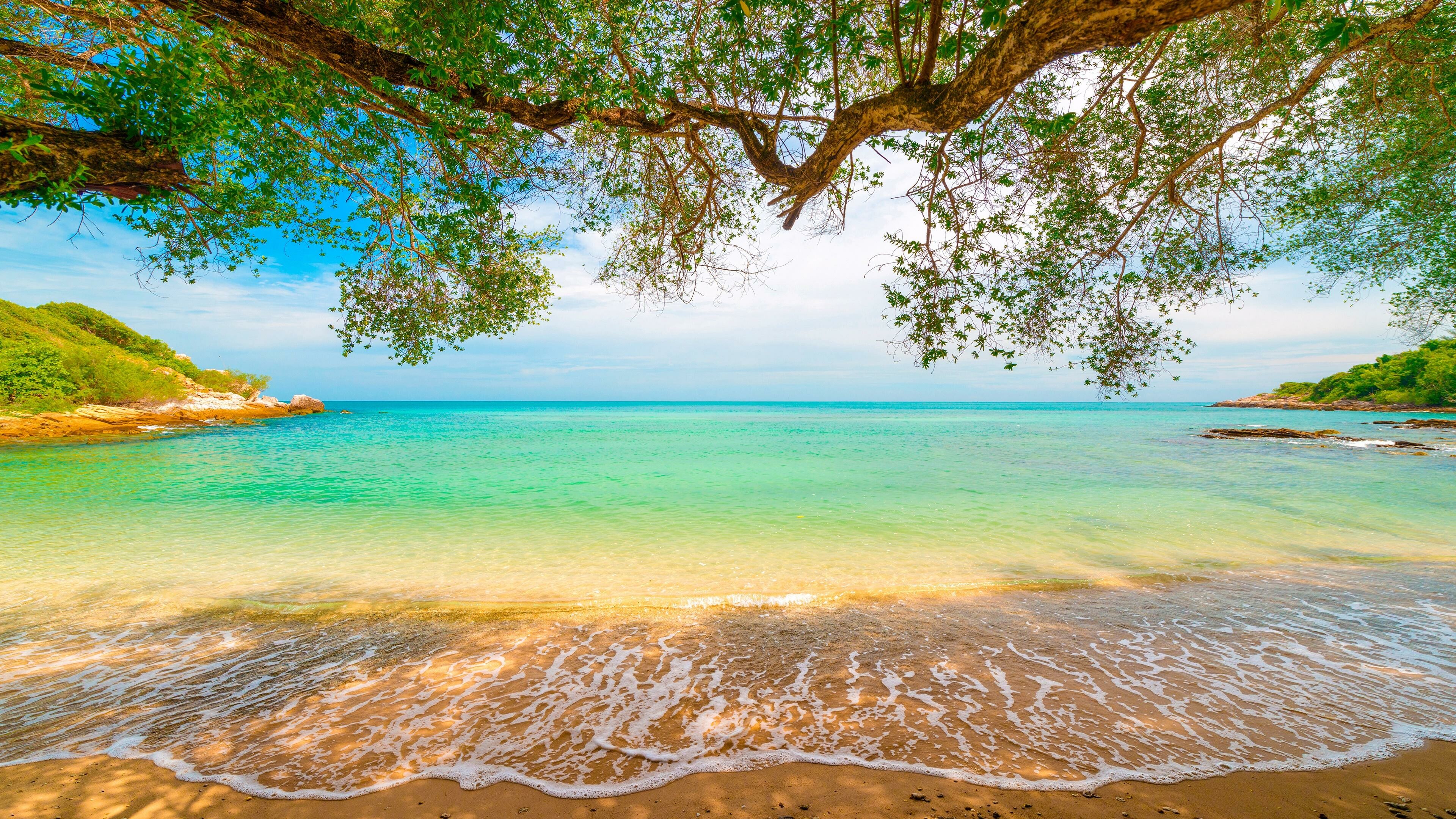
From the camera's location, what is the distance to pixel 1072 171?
6.47 m

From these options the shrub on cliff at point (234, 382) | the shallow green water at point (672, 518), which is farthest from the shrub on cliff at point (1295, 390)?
the shrub on cliff at point (234, 382)

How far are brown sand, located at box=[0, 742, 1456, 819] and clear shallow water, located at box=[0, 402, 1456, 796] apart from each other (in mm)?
114

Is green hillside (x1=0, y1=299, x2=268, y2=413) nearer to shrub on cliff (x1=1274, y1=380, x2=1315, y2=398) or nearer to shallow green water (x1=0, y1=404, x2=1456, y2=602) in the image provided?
shallow green water (x1=0, y1=404, x2=1456, y2=602)

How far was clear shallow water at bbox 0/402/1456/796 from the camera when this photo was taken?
2834mm

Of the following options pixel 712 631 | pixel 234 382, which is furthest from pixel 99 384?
pixel 712 631

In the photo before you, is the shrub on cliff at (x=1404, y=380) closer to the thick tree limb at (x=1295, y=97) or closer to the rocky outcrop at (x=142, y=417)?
the thick tree limb at (x=1295, y=97)

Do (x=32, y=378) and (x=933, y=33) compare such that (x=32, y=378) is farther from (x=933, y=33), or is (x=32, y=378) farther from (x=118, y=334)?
(x=933, y=33)

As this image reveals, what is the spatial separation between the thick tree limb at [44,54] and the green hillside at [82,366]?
99.8 ft

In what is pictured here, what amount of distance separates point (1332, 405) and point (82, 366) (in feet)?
372

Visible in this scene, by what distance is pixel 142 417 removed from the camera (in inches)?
1153

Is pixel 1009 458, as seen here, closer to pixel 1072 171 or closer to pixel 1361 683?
pixel 1072 171

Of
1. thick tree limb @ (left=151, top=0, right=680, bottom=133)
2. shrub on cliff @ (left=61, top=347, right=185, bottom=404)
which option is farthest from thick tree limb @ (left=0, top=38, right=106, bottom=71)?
shrub on cliff @ (left=61, top=347, right=185, bottom=404)

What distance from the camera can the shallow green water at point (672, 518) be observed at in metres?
6.30

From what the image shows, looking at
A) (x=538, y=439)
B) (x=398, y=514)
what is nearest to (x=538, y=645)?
(x=398, y=514)
